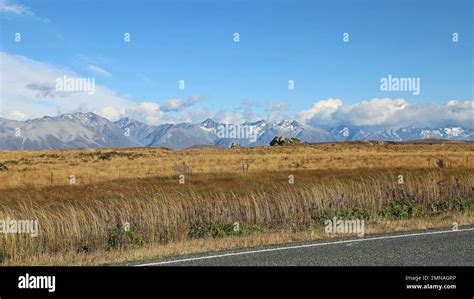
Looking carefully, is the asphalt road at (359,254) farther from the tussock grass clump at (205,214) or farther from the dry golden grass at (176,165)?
the dry golden grass at (176,165)

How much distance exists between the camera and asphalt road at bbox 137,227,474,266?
29.2 ft

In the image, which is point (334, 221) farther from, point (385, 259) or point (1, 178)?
point (1, 178)

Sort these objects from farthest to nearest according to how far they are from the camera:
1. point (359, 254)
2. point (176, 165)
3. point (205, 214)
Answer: point (176, 165)
point (205, 214)
point (359, 254)

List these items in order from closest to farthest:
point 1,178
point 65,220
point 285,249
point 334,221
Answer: point 285,249
point 65,220
point 334,221
point 1,178

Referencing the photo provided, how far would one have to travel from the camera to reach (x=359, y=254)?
9.58 m

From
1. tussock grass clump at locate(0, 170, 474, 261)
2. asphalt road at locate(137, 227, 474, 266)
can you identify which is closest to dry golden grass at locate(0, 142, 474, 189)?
tussock grass clump at locate(0, 170, 474, 261)

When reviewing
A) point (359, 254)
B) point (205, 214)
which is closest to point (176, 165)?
point (205, 214)

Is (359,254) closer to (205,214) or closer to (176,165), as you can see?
(205,214)

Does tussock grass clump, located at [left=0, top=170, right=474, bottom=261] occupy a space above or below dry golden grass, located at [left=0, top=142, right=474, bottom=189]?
below

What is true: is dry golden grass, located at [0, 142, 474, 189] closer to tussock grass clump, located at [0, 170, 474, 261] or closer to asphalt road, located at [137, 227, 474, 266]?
tussock grass clump, located at [0, 170, 474, 261]

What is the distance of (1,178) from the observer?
4044cm
